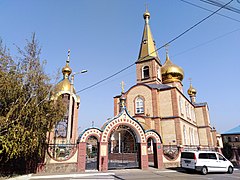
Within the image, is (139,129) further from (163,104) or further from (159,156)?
(163,104)

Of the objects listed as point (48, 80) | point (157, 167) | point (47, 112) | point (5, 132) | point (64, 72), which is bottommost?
point (157, 167)

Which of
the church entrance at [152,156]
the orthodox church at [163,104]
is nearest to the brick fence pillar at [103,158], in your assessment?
the church entrance at [152,156]

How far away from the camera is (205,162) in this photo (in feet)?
42.1

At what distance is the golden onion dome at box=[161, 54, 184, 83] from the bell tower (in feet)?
4.30

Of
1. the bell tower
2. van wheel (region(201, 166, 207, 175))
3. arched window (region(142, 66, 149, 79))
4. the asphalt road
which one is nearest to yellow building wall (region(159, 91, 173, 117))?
the bell tower

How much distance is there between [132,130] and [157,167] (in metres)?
3.47

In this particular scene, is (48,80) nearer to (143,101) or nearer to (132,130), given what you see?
(132,130)

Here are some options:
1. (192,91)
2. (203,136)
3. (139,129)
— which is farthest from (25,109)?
(192,91)

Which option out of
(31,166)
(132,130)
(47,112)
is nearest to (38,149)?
(31,166)

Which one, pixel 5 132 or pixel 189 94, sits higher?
pixel 189 94

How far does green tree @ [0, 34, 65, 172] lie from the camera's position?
360 inches

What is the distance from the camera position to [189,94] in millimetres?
43000

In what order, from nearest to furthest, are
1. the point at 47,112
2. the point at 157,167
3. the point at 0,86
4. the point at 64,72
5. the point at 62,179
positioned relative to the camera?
the point at 0,86, the point at 62,179, the point at 47,112, the point at 157,167, the point at 64,72

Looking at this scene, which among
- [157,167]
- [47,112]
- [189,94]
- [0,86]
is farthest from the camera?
[189,94]
